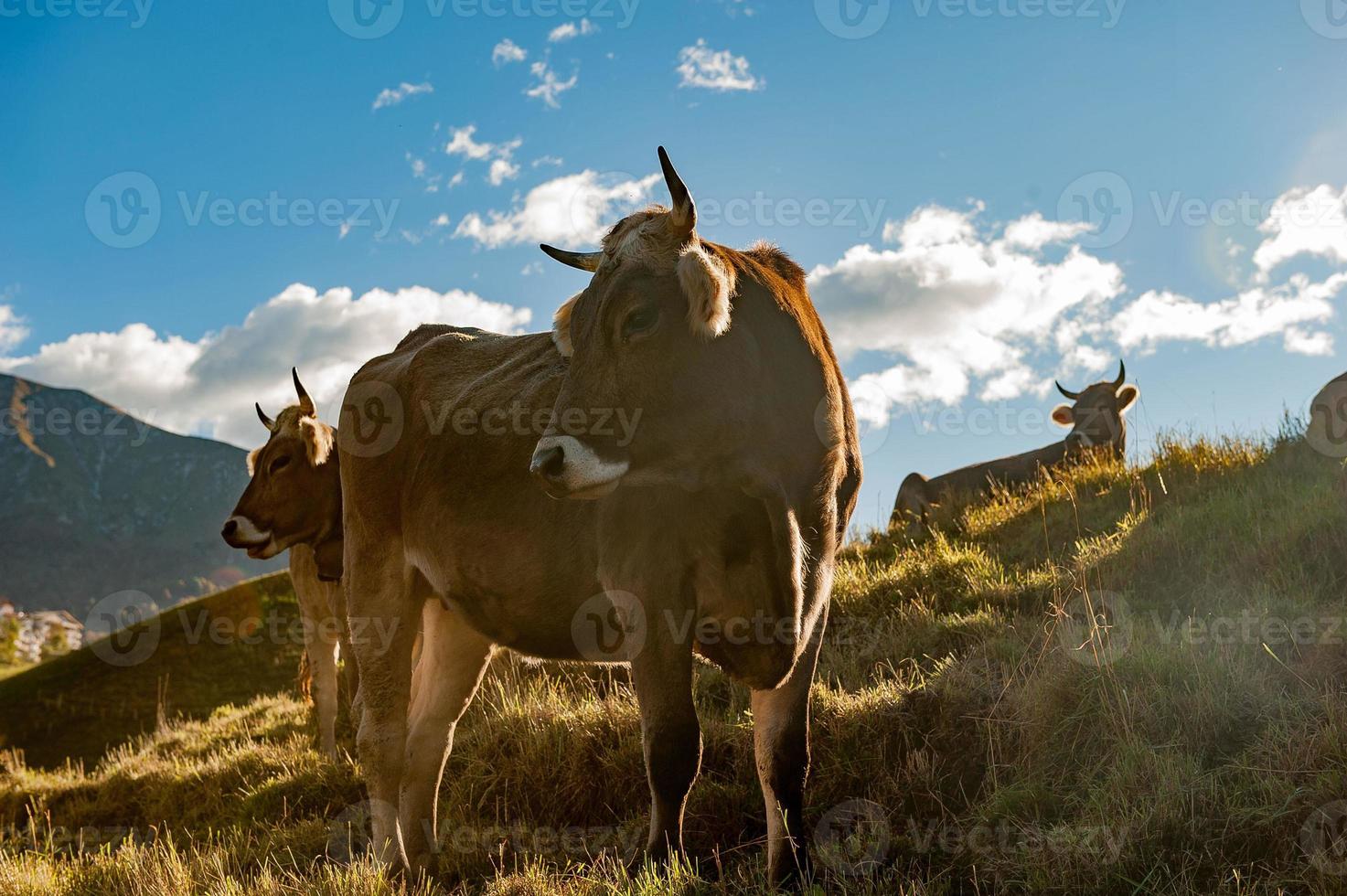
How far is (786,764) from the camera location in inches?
156

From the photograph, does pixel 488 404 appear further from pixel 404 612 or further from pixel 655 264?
pixel 655 264


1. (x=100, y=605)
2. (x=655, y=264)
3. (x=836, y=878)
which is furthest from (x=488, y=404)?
(x=100, y=605)

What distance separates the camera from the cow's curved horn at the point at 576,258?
4.28m

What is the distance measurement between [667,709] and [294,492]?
245 inches

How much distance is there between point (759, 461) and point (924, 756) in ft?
7.23

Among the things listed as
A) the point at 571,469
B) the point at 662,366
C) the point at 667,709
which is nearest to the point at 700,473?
the point at 662,366

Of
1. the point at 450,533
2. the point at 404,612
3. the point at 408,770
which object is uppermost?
the point at 450,533

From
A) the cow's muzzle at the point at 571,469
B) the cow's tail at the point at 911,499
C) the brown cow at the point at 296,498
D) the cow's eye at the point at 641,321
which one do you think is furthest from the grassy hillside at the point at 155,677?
the cow's eye at the point at 641,321

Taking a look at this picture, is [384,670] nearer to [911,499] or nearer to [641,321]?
[641,321]

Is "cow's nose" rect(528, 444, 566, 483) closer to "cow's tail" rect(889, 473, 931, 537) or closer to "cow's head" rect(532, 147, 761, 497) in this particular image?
"cow's head" rect(532, 147, 761, 497)

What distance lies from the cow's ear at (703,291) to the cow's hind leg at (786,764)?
1.42m

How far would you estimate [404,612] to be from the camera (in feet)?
17.6

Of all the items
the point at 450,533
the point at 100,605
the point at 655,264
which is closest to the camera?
the point at 655,264

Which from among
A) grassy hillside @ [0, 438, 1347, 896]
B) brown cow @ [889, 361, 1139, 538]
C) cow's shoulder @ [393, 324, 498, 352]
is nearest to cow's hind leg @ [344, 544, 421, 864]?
grassy hillside @ [0, 438, 1347, 896]
